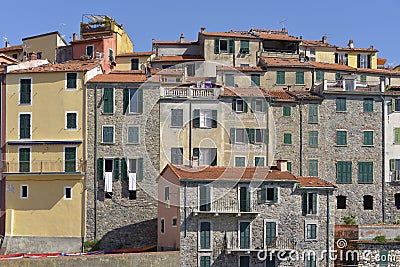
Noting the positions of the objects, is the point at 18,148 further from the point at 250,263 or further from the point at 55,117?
the point at 250,263

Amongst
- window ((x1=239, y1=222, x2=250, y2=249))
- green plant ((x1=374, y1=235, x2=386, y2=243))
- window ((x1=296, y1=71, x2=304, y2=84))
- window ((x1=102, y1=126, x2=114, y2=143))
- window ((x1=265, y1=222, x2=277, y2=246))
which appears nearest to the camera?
window ((x1=239, y1=222, x2=250, y2=249))

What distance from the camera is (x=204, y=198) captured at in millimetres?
46656

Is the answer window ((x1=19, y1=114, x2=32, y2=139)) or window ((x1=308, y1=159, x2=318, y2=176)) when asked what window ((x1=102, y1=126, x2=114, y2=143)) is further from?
window ((x1=308, y1=159, x2=318, y2=176))

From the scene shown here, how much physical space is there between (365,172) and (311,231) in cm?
1078

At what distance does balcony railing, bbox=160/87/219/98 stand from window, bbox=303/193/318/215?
1082 centimetres

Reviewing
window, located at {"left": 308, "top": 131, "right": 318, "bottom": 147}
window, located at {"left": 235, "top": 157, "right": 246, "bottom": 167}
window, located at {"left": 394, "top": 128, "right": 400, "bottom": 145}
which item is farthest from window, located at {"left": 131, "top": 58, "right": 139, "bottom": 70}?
window, located at {"left": 394, "top": 128, "right": 400, "bottom": 145}

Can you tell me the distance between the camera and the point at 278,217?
156 ft

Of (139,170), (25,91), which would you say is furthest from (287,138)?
(25,91)

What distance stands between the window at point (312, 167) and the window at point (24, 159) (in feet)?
62.4

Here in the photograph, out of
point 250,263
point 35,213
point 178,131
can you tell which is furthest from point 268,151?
point 35,213

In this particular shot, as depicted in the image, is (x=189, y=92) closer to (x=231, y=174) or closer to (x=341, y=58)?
(x=231, y=174)

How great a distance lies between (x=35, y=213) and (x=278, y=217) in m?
16.4

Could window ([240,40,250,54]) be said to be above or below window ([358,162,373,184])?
above

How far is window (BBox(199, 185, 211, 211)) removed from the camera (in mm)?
46469
